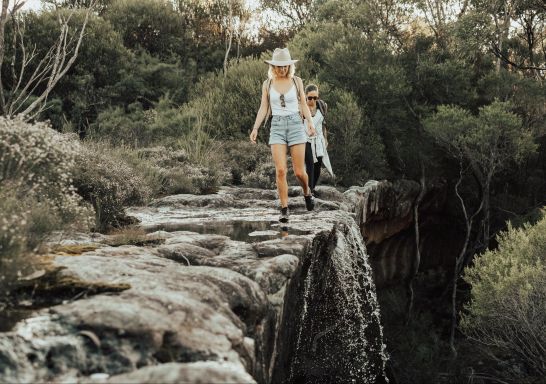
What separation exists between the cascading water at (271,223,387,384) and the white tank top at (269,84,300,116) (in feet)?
4.88

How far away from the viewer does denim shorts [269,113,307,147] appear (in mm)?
6957

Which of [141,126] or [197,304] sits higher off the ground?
[141,126]

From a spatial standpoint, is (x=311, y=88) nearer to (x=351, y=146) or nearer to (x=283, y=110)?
(x=283, y=110)

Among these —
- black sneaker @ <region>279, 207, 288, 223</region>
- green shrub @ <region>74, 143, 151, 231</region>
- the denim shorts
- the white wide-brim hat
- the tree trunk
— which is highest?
the white wide-brim hat

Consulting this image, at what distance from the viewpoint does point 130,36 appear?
2358 centimetres

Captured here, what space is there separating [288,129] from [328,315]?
2600 mm

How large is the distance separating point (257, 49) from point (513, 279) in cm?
1719

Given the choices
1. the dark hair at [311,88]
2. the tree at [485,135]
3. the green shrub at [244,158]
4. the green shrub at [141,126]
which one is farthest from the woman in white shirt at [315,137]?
the tree at [485,135]

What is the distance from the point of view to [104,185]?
757cm

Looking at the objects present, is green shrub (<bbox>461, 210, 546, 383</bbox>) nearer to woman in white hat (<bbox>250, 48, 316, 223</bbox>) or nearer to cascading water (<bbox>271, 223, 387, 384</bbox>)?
cascading water (<bbox>271, 223, 387, 384</bbox>)

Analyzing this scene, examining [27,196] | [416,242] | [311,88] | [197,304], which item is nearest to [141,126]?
[416,242]

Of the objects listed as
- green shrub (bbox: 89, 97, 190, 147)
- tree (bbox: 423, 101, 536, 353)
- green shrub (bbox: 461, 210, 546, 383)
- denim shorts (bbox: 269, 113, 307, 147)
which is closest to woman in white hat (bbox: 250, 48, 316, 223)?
denim shorts (bbox: 269, 113, 307, 147)

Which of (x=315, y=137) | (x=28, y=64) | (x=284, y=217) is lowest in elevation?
(x=284, y=217)

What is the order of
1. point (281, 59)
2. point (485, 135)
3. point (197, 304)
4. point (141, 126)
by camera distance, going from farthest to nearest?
1. point (141, 126)
2. point (485, 135)
3. point (281, 59)
4. point (197, 304)
